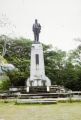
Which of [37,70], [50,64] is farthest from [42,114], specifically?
[50,64]

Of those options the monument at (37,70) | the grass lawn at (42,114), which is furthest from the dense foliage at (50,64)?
the grass lawn at (42,114)

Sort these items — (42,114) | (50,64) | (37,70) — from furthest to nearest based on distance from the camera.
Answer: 1. (50,64)
2. (37,70)
3. (42,114)

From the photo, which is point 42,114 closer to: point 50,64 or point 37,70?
point 37,70

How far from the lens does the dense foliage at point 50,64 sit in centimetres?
4453

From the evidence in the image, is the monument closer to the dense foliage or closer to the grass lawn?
the dense foliage

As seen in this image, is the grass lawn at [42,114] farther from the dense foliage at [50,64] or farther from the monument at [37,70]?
the dense foliage at [50,64]

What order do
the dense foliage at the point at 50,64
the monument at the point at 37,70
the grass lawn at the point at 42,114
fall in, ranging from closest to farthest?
the grass lawn at the point at 42,114 < the monument at the point at 37,70 < the dense foliage at the point at 50,64

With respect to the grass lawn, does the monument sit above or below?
above

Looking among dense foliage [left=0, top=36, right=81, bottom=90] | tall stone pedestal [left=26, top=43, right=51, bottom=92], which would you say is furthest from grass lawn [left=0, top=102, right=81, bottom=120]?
dense foliage [left=0, top=36, right=81, bottom=90]

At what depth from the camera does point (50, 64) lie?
156ft

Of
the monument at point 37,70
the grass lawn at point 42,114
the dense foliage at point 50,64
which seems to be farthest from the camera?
the dense foliage at point 50,64

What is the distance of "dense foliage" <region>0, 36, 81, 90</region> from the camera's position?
1753 inches

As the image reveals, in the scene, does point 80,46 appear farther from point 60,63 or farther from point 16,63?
point 16,63

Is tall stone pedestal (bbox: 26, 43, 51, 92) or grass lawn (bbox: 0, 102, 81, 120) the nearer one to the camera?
grass lawn (bbox: 0, 102, 81, 120)
